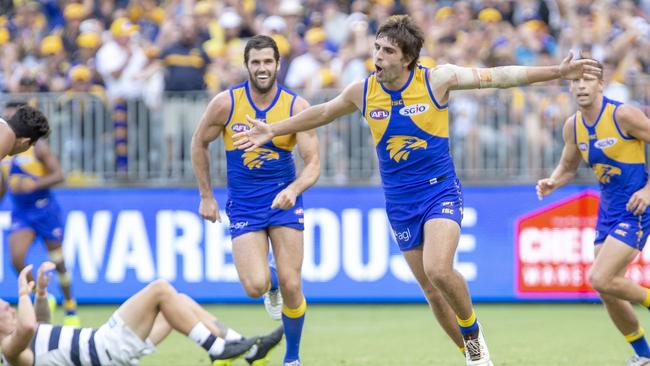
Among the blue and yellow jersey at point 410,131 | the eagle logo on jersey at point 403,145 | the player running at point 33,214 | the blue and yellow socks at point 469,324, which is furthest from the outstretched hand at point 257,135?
the player running at point 33,214

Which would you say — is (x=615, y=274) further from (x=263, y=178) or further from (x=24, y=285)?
(x=24, y=285)

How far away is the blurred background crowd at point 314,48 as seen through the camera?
15.6 meters

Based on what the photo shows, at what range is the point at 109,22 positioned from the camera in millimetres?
20109

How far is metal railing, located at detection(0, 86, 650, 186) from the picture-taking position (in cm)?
1551

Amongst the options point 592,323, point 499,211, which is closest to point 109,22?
point 499,211

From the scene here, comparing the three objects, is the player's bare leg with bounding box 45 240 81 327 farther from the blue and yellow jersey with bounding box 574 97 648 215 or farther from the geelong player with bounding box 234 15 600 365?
the blue and yellow jersey with bounding box 574 97 648 215

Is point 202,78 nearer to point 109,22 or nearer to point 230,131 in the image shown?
point 109,22

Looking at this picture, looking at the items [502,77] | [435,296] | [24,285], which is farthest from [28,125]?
[502,77]

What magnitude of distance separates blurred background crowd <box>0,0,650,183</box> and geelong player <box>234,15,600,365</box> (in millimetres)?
6624

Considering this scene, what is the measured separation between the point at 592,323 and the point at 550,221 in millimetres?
2098

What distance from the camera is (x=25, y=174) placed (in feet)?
45.6

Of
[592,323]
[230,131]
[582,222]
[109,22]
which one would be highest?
[109,22]

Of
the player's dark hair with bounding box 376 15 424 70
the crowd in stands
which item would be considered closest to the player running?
the crowd in stands

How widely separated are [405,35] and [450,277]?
6.15 ft
